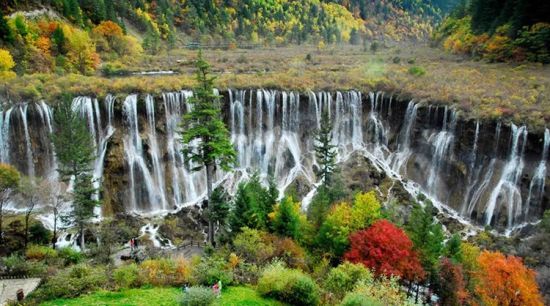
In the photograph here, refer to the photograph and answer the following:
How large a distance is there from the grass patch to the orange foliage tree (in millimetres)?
13883

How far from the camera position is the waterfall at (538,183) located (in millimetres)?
40281

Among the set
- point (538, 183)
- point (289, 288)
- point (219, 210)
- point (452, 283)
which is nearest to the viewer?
point (289, 288)

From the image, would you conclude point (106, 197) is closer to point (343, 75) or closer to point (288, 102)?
point (288, 102)

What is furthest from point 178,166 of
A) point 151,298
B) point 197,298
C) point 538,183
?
point 538,183

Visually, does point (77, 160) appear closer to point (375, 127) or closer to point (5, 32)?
point (5, 32)

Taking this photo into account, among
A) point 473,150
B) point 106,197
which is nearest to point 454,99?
point 473,150

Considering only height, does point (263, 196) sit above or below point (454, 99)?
below

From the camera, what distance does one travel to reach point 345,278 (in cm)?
2362

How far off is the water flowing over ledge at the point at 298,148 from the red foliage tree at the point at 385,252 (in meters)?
18.8

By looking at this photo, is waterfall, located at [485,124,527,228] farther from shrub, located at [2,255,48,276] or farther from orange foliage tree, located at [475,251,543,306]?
shrub, located at [2,255,48,276]

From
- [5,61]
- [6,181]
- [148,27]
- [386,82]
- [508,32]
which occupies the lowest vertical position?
[6,181]

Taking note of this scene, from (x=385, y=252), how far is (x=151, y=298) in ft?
44.3

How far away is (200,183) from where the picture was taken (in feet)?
157

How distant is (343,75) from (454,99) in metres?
16.9
